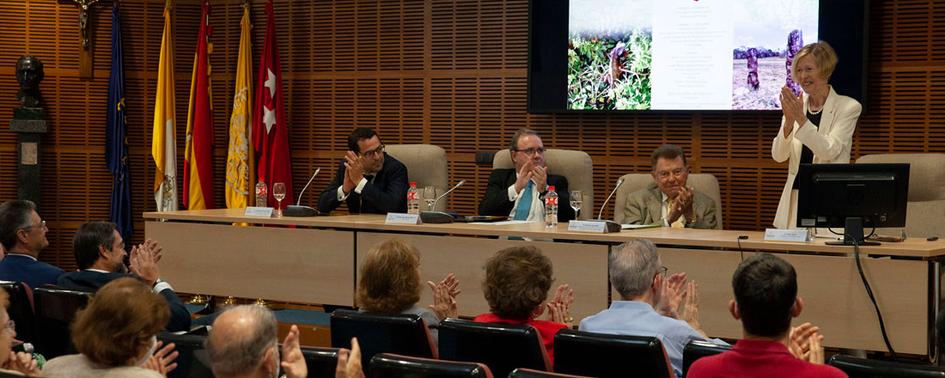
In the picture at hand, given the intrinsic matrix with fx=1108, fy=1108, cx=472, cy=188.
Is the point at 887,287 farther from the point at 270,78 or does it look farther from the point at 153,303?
the point at 270,78

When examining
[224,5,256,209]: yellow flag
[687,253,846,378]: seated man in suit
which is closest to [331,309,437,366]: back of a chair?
[687,253,846,378]: seated man in suit

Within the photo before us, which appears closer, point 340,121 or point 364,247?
point 364,247

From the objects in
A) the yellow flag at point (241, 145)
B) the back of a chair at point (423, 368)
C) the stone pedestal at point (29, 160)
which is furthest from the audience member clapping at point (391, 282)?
the stone pedestal at point (29, 160)

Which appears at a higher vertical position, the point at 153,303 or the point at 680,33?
the point at 680,33

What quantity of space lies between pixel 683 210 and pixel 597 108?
202 centimetres

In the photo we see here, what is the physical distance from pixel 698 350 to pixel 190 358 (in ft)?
4.83

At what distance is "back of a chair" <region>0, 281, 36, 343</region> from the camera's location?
4203mm

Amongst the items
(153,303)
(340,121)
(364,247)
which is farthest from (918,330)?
(340,121)

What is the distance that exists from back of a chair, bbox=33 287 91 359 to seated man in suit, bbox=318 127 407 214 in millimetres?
2613

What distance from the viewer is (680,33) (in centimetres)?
727

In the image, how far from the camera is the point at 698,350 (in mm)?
2990

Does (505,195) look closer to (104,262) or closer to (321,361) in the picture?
(104,262)

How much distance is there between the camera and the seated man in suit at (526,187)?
6156 millimetres

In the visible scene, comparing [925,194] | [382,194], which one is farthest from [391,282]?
[925,194]
